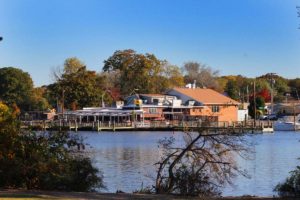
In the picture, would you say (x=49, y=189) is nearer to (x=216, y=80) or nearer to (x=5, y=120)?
(x=5, y=120)

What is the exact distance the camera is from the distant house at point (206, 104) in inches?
4899

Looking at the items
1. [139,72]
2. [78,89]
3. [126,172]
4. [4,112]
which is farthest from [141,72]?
[4,112]

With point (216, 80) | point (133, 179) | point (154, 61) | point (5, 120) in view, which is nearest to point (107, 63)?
point (154, 61)

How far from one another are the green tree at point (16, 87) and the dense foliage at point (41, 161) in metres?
115

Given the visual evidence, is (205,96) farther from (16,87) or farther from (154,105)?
(16,87)

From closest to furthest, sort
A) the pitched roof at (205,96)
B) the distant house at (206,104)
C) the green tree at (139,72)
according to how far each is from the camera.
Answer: the distant house at (206,104), the pitched roof at (205,96), the green tree at (139,72)

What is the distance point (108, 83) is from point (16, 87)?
23036mm

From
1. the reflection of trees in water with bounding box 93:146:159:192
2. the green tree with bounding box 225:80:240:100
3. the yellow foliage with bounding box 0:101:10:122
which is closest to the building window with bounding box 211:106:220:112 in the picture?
the green tree with bounding box 225:80:240:100

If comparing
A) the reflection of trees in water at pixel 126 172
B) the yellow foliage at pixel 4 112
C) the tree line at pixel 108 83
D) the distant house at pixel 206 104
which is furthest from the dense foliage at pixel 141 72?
the yellow foliage at pixel 4 112

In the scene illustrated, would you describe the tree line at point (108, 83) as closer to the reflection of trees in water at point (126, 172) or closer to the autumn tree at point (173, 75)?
the autumn tree at point (173, 75)

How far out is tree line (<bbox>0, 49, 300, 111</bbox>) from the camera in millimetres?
129375

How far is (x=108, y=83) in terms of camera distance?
491ft

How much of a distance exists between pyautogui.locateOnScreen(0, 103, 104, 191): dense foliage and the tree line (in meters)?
98.0

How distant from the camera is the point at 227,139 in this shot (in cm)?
2169
